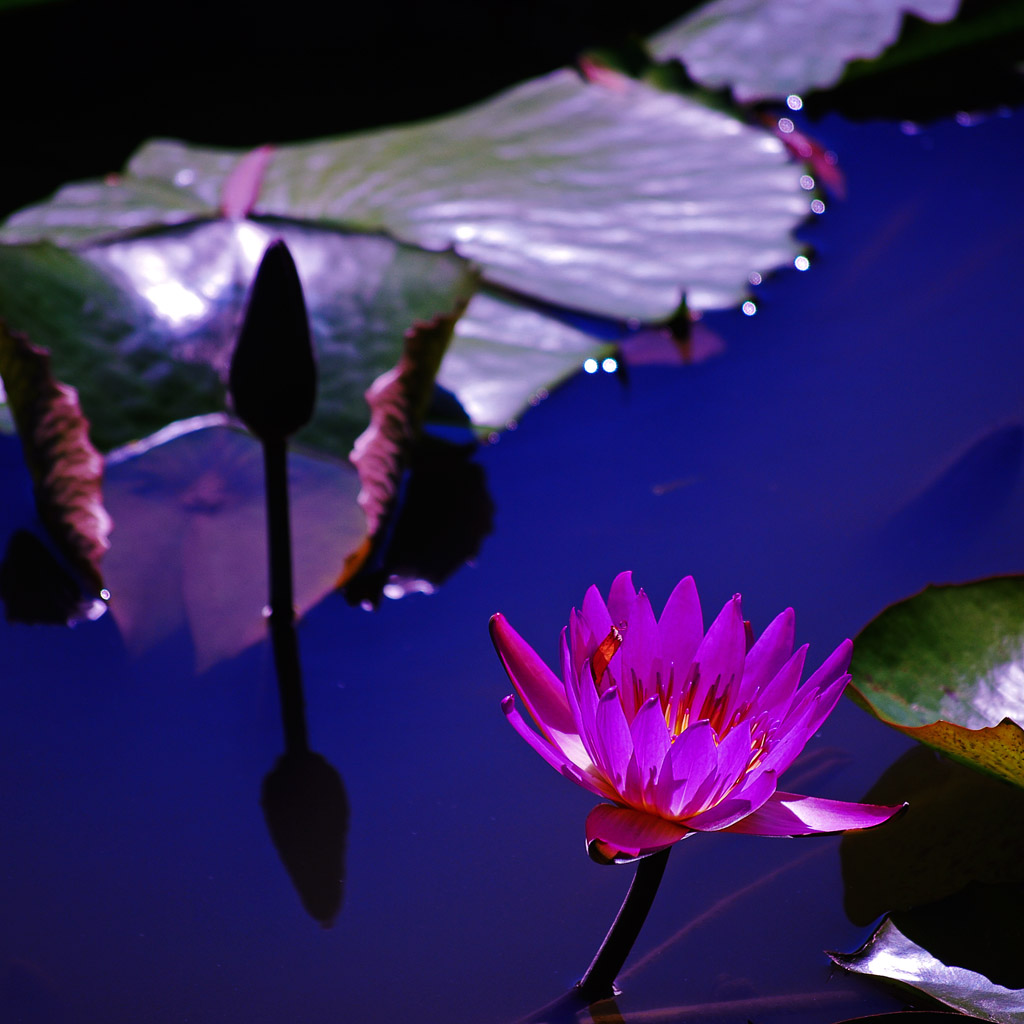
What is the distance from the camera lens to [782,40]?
2184 mm

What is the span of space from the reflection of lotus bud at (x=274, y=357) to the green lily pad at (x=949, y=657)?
650 mm

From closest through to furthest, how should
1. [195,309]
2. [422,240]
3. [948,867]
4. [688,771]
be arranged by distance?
[688,771] < [948,867] < [195,309] < [422,240]

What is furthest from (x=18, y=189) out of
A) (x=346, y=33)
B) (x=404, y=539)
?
(x=404, y=539)

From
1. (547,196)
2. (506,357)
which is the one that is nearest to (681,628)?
(506,357)

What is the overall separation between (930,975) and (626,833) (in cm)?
35

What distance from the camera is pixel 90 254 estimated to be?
1.50 meters

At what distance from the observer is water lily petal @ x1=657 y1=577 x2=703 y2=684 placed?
2.67 ft

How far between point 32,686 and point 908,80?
212 centimetres

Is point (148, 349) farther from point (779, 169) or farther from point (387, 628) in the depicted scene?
point (779, 169)

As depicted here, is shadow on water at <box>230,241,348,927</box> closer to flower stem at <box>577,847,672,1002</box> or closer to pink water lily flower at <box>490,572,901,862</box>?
flower stem at <box>577,847,672,1002</box>

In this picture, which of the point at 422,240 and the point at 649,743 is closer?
the point at 649,743

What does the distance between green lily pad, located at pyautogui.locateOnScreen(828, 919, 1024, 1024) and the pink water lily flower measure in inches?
8.8

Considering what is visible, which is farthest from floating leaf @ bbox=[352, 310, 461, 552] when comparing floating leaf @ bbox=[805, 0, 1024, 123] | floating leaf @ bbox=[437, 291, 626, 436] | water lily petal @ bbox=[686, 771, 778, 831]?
floating leaf @ bbox=[805, 0, 1024, 123]

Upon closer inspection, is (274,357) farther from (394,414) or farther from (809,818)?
(809,818)
